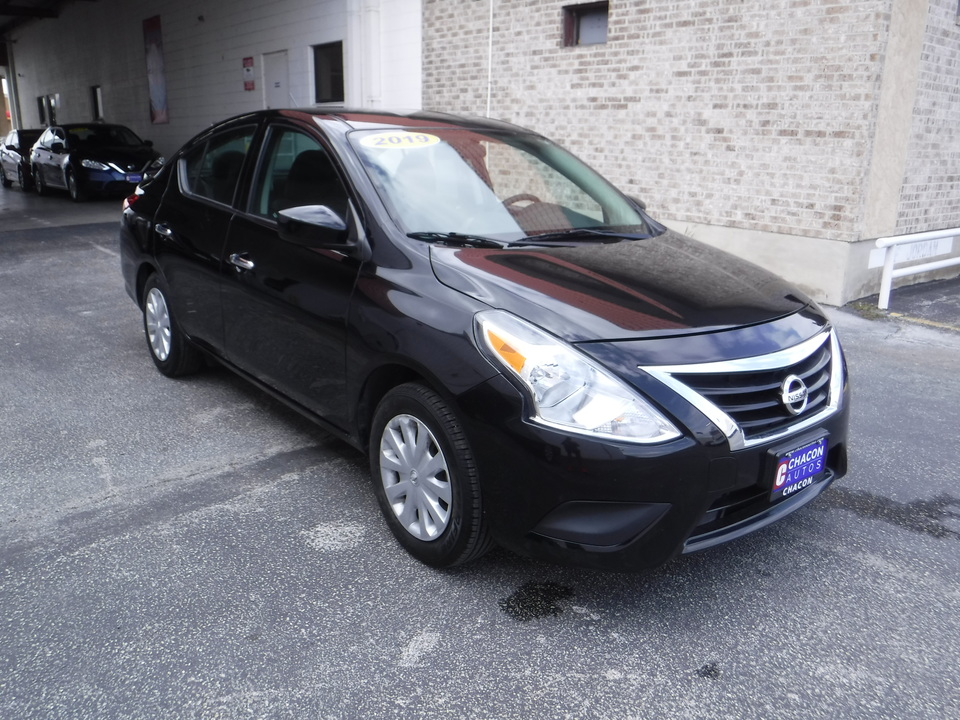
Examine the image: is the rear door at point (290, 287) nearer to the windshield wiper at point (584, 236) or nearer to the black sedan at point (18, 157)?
the windshield wiper at point (584, 236)

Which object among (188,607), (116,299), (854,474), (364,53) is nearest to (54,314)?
(116,299)

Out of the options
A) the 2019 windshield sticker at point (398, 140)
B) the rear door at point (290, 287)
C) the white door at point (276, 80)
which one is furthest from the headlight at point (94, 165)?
the 2019 windshield sticker at point (398, 140)

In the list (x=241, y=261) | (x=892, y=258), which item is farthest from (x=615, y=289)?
(x=892, y=258)

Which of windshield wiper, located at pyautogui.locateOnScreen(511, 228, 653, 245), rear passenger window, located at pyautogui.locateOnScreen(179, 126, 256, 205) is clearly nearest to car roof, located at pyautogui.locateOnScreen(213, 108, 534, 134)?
rear passenger window, located at pyautogui.locateOnScreen(179, 126, 256, 205)

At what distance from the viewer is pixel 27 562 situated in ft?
9.88

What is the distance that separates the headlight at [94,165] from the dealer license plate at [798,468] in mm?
15601

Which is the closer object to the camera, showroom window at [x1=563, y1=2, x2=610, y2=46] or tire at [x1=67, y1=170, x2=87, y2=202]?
showroom window at [x1=563, y1=2, x2=610, y2=46]

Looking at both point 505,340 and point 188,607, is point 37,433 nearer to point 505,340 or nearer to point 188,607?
point 188,607

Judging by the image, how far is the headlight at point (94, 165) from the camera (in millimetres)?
15398

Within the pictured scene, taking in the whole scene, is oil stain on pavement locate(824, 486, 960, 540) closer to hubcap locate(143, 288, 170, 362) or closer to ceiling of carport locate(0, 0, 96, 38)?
hubcap locate(143, 288, 170, 362)

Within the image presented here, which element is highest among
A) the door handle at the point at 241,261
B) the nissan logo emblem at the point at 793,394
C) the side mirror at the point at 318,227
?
the side mirror at the point at 318,227

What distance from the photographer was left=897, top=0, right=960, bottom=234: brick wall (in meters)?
7.51

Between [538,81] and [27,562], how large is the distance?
8.43 metres

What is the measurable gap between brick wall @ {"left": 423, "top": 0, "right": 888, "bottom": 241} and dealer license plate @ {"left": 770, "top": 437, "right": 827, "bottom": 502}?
16.8ft
